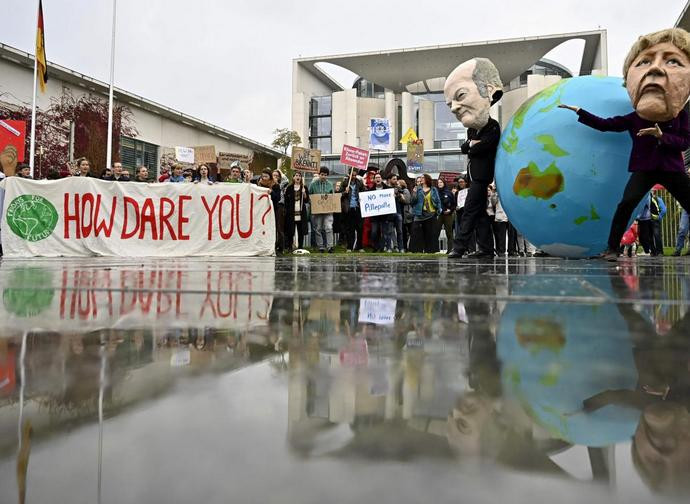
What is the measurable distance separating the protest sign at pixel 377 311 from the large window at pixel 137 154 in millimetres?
25130

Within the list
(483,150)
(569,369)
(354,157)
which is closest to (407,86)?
(354,157)

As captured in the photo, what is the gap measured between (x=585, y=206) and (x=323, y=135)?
4121cm

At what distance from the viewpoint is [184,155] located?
15.4 metres

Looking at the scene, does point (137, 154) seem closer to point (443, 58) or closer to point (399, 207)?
point (399, 207)

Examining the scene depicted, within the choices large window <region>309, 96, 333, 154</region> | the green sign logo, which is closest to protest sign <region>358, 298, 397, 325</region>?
the green sign logo

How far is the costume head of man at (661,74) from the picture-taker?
159 inches

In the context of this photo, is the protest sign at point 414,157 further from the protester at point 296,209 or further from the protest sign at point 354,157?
the protester at point 296,209

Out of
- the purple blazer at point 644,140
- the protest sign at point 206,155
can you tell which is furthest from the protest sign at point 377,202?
the purple blazer at point 644,140

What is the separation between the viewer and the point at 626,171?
4.34 meters

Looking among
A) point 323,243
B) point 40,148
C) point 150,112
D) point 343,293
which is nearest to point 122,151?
point 150,112

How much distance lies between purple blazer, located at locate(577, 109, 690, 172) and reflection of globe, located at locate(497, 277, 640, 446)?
10.8 ft

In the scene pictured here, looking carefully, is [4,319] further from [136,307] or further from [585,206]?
[585,206]

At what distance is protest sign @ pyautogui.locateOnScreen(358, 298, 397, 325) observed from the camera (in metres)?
1.23

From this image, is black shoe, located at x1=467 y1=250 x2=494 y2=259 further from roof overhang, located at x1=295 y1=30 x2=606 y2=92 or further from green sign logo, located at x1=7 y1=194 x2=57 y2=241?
roof overhang, located at x1=295 y1=30 x2=606 y2=92
